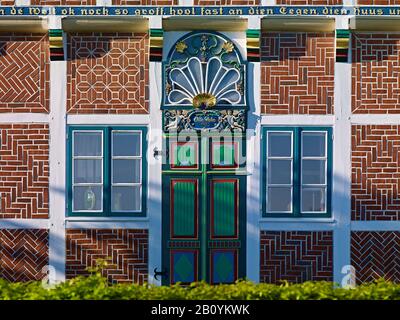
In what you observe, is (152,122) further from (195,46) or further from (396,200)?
(396,200)

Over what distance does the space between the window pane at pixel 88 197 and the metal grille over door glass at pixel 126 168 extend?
21cm

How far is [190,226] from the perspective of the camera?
12.6 metres

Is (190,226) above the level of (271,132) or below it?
below

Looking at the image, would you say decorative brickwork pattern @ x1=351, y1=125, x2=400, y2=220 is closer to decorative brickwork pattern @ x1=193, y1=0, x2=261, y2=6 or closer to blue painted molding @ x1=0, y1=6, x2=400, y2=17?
blue painted molding @ x1=0, y1=6, x2=400, y2=17

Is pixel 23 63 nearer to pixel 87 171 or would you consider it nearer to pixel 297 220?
pixel 87 171

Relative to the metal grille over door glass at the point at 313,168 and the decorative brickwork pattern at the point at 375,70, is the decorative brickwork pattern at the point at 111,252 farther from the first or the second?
the decorative brickwork pattern at the point at 375,70

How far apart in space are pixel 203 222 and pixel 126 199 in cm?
115

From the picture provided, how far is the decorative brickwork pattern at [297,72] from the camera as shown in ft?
41.5

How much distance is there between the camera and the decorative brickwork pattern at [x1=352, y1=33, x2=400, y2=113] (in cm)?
1266

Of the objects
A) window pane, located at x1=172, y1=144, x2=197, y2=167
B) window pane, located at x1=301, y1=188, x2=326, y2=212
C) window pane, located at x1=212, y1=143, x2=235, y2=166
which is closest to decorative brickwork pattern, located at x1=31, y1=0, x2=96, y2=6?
window pane, located at x1=172, y1=144, x2=197, y2=167

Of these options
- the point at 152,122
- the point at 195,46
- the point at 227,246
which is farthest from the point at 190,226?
the point at 195,46

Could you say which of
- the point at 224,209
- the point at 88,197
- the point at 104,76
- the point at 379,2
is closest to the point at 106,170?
the point at 88,197
